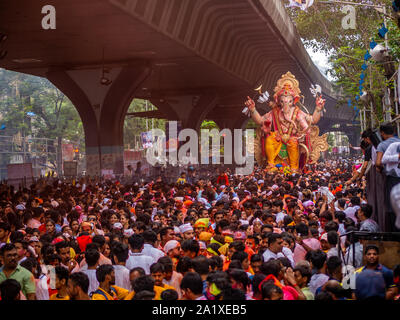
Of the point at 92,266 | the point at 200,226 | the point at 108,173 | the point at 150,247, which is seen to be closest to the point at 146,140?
the point at 108,173

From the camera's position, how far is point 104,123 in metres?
28.0

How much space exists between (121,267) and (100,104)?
20.8m

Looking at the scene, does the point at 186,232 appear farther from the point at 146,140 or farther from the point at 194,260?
the point at 146,140

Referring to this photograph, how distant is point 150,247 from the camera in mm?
8852

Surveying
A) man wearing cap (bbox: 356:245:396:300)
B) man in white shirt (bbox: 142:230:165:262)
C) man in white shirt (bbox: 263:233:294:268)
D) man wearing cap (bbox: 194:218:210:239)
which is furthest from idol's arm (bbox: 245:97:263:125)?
man wearing cap (bbox: 356:245:396:300)

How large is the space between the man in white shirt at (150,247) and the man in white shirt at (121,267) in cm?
60

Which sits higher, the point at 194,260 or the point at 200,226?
the point at 200,226

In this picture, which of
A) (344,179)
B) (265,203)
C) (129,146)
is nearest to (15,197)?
(265,203)

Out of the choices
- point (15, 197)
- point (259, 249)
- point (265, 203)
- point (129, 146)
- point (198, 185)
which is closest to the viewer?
point (259, 249)

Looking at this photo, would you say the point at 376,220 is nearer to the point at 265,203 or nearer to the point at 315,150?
the point at 265,203

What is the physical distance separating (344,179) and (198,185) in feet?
17.0

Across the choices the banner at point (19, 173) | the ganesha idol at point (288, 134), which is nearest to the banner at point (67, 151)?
the banner at point (19, 173)

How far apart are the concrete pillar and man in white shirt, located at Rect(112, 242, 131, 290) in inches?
764

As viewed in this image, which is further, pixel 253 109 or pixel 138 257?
pixel 253 109
